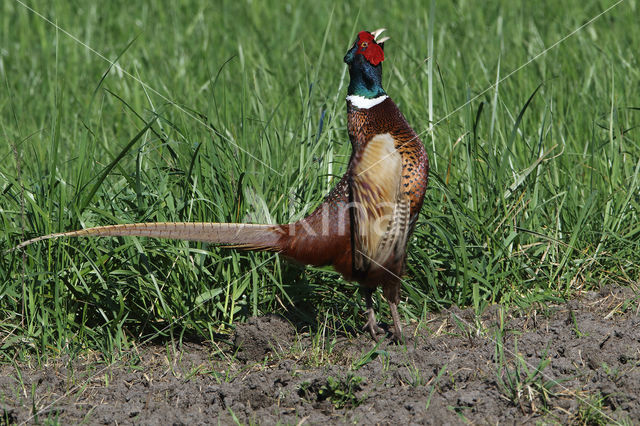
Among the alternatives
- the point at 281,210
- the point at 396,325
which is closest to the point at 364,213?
→ the point at 396,325

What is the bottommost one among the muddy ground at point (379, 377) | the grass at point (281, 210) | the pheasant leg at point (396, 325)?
the muddy ground at point (379, 377)

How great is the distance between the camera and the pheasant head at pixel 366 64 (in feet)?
9.34

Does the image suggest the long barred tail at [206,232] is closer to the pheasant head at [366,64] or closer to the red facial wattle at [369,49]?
the pheasant head at [366,64]

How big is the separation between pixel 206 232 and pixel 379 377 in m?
0.80

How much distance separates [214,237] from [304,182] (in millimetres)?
789

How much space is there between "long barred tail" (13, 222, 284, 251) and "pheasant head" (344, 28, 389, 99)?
602mm

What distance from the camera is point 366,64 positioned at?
2.87 metres

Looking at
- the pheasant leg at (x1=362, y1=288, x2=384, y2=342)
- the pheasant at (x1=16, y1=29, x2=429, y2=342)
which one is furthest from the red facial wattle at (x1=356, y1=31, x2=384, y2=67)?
the pheasant leg at (x1=362, y1=288, x2=384, y2=342)

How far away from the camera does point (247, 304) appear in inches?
127

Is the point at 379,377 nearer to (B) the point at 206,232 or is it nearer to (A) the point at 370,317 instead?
(A) the point at 370,317

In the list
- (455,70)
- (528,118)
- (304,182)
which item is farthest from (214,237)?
(455,70)

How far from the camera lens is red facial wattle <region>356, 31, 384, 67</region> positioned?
9.30 ft

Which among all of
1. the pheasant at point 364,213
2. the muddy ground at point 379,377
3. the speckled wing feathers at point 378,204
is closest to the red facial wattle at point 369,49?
the pheasant at point 364,213

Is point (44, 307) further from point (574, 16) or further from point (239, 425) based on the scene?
point (574, 16)
